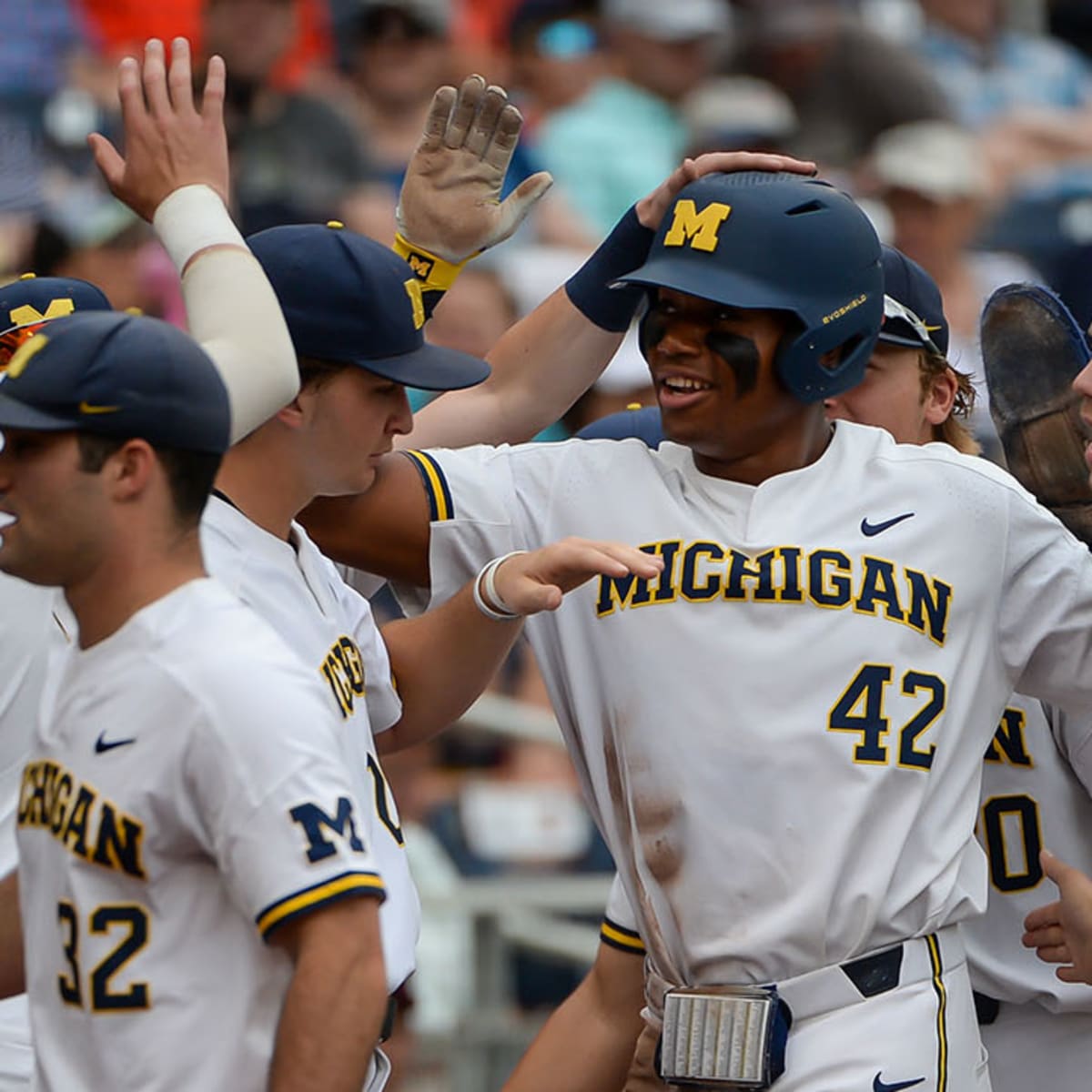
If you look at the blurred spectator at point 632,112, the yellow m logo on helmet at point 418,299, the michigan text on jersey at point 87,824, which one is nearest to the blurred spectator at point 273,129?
the blurred spectator at point 632,112

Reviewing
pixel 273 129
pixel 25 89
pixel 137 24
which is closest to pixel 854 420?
pixel 273 129

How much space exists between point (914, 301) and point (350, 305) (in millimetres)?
1581

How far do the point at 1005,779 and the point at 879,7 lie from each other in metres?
7.93

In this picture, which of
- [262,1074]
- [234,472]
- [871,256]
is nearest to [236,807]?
[262,1074]

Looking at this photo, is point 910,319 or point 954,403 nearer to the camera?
point 910,319

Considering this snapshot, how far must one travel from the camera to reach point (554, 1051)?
14.3ft

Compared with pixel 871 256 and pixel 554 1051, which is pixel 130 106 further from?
pixel 554 1051

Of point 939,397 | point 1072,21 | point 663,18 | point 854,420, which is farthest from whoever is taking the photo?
point 1072,21

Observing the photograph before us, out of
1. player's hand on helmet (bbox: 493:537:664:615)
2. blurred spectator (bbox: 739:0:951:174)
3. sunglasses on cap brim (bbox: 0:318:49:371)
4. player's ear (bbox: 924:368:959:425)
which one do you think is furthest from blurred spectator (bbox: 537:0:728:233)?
player's hand on helmet (bbox: 493:537:664:615)

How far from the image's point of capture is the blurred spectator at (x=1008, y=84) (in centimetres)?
1120

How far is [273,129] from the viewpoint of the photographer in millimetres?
9117

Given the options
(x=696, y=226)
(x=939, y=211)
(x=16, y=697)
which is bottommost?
(x=939, y=211)

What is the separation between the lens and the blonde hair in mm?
4645

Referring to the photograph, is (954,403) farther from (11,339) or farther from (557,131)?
(557,131)
